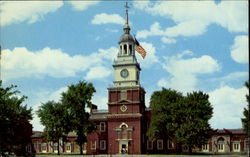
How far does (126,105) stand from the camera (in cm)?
7425

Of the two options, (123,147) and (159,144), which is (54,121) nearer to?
(123,147)

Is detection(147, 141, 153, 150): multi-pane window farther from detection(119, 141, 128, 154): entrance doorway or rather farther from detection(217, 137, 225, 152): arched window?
detection(217, 137, 225, 152): arched window

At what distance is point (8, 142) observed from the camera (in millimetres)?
24047

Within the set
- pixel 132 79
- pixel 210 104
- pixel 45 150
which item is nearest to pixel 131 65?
pixel 132 79

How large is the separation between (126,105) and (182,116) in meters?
11.4

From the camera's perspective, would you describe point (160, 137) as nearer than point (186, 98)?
No

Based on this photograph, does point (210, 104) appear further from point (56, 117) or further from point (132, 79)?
point (56, 117)

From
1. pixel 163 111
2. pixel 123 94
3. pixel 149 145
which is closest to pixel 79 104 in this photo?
pixel 123 94

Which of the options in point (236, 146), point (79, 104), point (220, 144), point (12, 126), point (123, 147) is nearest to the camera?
point (12, 126)

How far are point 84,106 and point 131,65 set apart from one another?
11207mm

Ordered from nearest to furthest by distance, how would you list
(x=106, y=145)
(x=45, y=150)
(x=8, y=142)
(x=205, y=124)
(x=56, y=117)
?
(x=8, y=142) < (x=205, y=124) < (x=56, y=117) < (x=106, y=145) < (x=45, y=150)

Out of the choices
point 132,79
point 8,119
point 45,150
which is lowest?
point 45,150

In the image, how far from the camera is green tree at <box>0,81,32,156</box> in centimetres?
2386

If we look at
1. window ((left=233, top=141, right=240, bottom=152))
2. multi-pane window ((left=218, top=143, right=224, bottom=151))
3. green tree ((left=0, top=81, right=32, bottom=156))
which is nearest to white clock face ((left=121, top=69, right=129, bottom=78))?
→ multi-pane window ((left=218, top=143, right=224, bottom=151))
